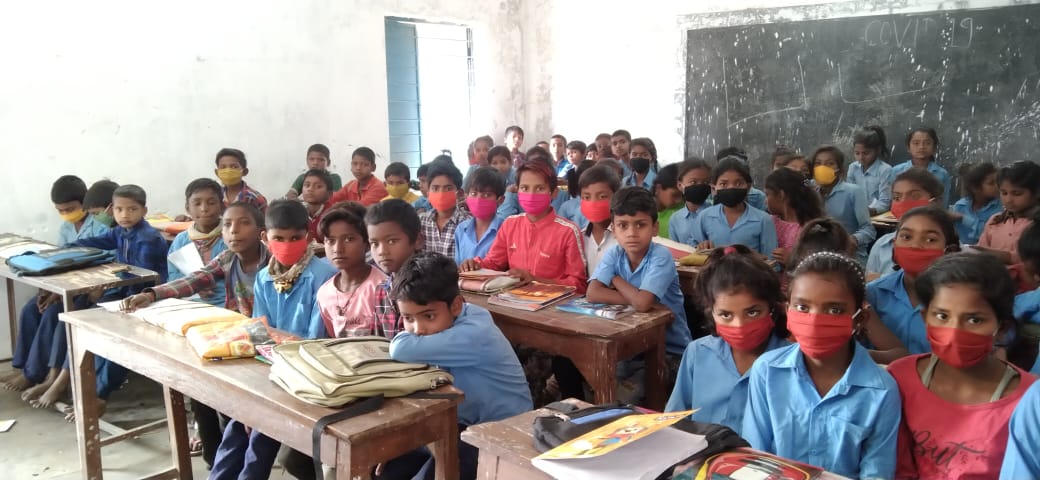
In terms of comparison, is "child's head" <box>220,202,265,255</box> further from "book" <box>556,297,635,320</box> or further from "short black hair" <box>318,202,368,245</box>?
"book" <box>556,297,635,320</box>

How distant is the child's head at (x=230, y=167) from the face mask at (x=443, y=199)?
2.01m

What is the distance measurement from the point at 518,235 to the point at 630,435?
2479 millimetres

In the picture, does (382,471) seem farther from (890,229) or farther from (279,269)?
(890,229)

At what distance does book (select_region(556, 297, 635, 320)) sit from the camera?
113 inches

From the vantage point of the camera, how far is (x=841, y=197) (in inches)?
188

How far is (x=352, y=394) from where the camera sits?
1.86 meters

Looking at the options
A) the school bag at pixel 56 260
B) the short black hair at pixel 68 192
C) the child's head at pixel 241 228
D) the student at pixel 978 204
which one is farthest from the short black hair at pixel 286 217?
the student at pixel 978 204

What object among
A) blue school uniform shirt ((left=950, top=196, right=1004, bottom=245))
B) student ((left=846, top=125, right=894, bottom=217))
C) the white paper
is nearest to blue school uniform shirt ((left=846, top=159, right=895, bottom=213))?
student ((left=846, top=125, right=894, bottom=217))

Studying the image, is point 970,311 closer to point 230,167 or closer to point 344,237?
point 344,237

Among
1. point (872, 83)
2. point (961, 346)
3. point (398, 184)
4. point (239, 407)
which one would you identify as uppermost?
point (872, 83)

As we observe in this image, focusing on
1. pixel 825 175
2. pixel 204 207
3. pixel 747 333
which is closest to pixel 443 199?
pixel 204 207

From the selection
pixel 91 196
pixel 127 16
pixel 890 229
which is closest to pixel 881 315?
pixel 890 229

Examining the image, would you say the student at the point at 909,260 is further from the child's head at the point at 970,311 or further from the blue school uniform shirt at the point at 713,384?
the child's head at the point at 970,311

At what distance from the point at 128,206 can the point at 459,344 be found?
106 inches
